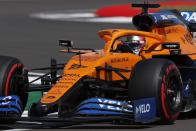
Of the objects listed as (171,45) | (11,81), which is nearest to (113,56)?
(171,45)

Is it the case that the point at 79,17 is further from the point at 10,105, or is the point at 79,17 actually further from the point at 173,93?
the point at 10,105

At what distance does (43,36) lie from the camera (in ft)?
77.5

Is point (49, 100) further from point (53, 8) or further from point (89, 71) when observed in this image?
point (53, 8)

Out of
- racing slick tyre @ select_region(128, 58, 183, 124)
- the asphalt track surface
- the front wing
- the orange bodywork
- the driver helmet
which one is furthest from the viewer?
the driver helmet

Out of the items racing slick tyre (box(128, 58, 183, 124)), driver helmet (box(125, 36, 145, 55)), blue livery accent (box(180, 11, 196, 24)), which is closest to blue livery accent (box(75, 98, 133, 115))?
racing slick tyre (box(128, 58, 183, 124))

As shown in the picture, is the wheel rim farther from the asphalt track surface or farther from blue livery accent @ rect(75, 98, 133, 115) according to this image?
blue livery accent @ rect(75, 98, 133, 115)

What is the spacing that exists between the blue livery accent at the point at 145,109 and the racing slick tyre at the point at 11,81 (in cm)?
130

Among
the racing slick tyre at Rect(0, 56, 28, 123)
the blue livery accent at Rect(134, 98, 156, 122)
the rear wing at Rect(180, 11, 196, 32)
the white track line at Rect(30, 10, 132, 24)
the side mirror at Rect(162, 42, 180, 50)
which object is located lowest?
the blue livery accent at Rect(134, 98, 156, 122)

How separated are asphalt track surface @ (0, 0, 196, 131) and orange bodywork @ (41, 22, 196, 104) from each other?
1.57 feet

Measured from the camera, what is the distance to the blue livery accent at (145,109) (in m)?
9.04

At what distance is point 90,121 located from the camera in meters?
8.84

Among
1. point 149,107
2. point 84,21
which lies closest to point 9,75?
point 149,107

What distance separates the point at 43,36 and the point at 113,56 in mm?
14084

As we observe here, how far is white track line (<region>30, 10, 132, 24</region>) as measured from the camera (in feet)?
92.5
